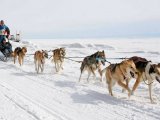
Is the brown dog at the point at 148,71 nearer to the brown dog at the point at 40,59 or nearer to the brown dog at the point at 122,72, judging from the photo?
the brown dog at the point at 122,72

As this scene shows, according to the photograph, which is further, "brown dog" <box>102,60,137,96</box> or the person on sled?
the person on sled

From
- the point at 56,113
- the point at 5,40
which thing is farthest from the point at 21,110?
the point at 5,40

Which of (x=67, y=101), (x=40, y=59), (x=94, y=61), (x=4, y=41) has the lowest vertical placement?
(x=67, y=101)

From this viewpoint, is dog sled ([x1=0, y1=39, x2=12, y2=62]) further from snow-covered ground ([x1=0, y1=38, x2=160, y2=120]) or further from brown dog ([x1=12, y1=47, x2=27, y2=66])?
snow-covered ground ([x1=0, y1=38, x2=160, y2=120])

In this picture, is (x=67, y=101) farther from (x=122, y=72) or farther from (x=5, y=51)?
(x=5, y=51)

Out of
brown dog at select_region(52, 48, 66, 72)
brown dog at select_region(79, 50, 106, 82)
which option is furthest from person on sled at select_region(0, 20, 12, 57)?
brown dog at select_region(79, 50, 106, 82)

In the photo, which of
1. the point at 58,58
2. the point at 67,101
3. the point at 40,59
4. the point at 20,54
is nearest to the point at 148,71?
the point at 67,101

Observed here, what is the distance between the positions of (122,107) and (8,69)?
6.06 m

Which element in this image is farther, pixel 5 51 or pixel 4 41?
pixel 4 41

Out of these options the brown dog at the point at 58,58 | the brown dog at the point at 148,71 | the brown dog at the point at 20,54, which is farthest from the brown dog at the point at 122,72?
the brown dog at the point at 20,54

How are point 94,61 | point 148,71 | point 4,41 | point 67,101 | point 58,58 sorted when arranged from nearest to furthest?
point 67,101 → point 148,71 → point 94,61 → point 58,58 → point 4,41

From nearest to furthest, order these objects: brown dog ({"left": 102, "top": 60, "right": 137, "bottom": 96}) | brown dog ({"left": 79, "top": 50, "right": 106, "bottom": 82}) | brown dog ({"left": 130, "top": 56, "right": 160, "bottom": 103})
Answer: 1. brown dog ({"left": 130, "top": 56, "right": 160, "bottom": 103})
2. brown dog ({"left": 102, "top": 60, "right": 137, "bottom": 96})
3. brown dog ({"left": 79, "top": 50, "right": 106, "bottom": 82})

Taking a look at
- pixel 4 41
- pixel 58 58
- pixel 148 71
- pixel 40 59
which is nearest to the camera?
pixel 148 71

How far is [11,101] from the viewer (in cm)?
612
